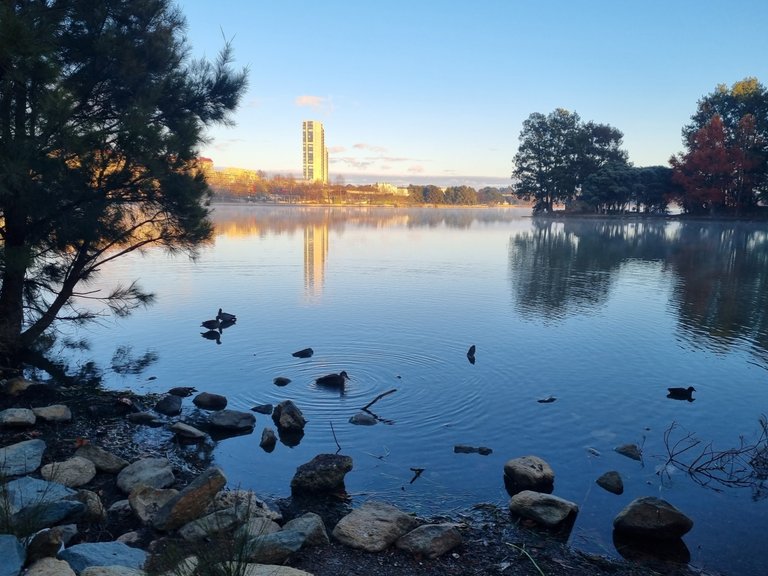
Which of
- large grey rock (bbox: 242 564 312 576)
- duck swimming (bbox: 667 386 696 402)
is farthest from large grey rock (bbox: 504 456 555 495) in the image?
duck swimming (bbox: 667 386 696 402)

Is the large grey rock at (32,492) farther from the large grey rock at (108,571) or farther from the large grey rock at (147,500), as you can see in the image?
the large grey rock at (108,571)

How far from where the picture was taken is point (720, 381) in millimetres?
10234

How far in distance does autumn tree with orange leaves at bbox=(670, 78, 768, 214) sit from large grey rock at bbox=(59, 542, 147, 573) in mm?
63963

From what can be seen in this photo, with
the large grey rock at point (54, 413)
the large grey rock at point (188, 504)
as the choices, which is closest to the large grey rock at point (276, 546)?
the large grey rock at point (188, 504)

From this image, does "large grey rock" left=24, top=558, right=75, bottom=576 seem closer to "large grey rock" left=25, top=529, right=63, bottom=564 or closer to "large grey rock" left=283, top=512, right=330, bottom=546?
"large grey rock" left=25, top=529, right=63, bottom=564

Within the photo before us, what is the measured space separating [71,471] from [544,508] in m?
4.63

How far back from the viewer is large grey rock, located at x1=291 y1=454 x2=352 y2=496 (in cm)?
605

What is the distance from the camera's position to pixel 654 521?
17.5 ft

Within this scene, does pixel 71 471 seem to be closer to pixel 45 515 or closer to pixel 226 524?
pixel 45 515

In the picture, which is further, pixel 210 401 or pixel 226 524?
pixel 210 401

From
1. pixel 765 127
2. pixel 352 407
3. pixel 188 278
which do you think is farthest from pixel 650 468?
pixel 765 127

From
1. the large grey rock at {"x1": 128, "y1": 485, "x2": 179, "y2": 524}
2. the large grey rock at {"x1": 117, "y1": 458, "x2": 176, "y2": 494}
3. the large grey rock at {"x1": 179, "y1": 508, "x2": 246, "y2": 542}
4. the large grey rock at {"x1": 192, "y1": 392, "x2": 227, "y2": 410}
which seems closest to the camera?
the large grey rock at {"x1": 179, "y1": 508, "x2": 246, "y2": 542}

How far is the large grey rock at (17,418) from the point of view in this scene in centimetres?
672

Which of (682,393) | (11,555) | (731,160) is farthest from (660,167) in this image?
(11,555)
